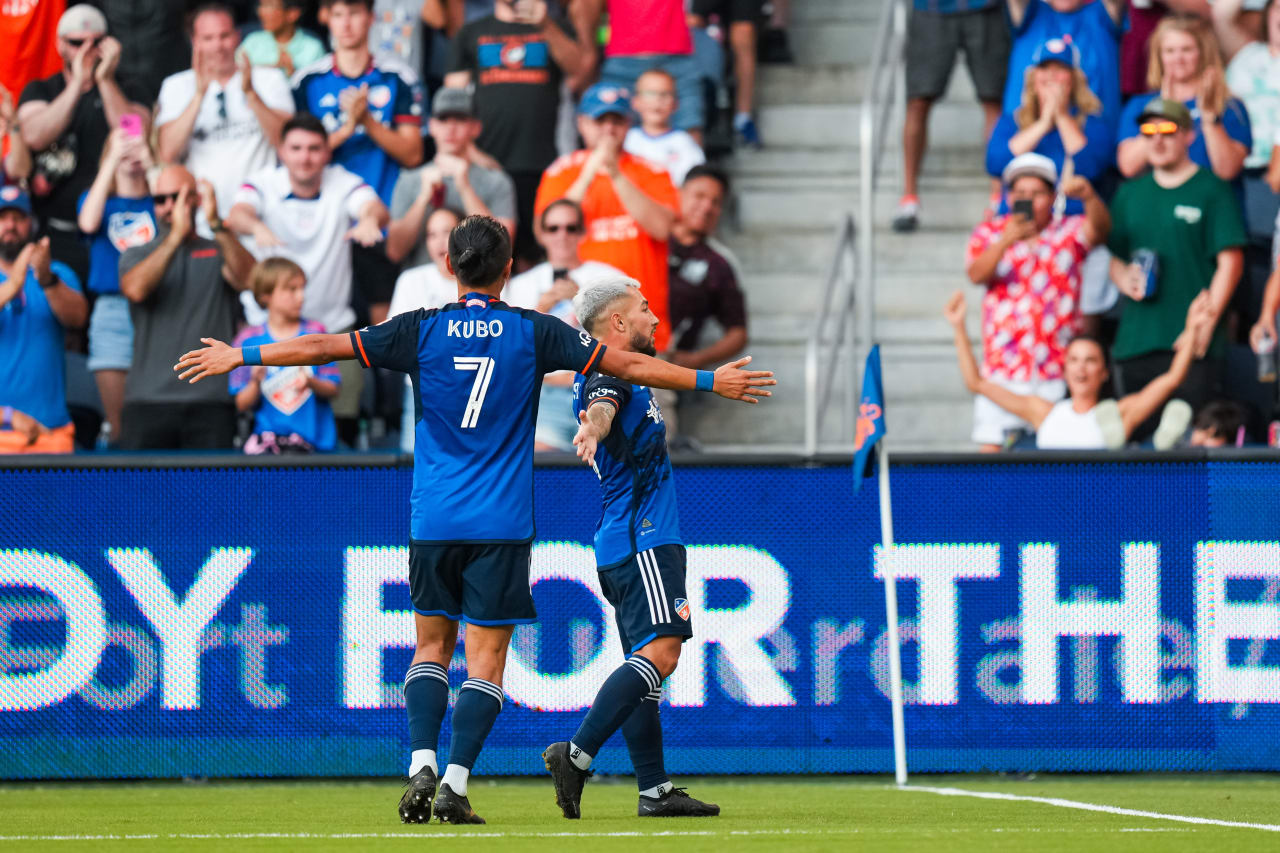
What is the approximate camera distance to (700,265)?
36.9 ft

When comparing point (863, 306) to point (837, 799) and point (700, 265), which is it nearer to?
point (700, 265)

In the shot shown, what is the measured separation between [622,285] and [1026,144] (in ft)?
18.5

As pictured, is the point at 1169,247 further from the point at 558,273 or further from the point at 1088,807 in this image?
the point at 1088,807

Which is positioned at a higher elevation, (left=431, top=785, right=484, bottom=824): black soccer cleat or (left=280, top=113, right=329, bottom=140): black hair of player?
(left=280, top=113, right=329, bottom=140): black hair of player

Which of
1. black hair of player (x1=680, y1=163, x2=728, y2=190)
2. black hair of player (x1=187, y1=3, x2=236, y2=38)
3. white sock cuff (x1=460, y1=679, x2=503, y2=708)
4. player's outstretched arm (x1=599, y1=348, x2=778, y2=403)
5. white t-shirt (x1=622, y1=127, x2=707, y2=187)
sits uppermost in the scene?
black hair of player (x1=187, y1=3, x2=236, y2=38)

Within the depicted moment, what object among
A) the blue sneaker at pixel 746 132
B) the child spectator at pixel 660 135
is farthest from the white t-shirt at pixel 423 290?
the blue sneaker at pixel 746 132

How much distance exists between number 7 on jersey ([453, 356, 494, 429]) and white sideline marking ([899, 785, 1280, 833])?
8.97 ft

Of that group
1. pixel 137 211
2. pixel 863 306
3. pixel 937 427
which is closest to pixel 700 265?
pixel 863 306

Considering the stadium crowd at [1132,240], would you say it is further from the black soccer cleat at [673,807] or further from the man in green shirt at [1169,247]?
the black soccer cleat at [673,807]

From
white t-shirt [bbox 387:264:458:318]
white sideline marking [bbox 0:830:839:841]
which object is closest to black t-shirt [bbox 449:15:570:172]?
white t-shirt [bbox 387:264:458:318]

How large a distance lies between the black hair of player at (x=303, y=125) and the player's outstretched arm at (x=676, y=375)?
5.92 metres

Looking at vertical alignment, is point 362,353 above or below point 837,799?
above

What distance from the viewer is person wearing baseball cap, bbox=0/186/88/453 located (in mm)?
10453

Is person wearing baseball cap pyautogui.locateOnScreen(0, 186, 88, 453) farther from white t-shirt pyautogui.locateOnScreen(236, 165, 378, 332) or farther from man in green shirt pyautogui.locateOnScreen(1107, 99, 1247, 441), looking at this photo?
man in green shirt pyautogui.locateOnScreen(1107, 99, 1247, 441)
